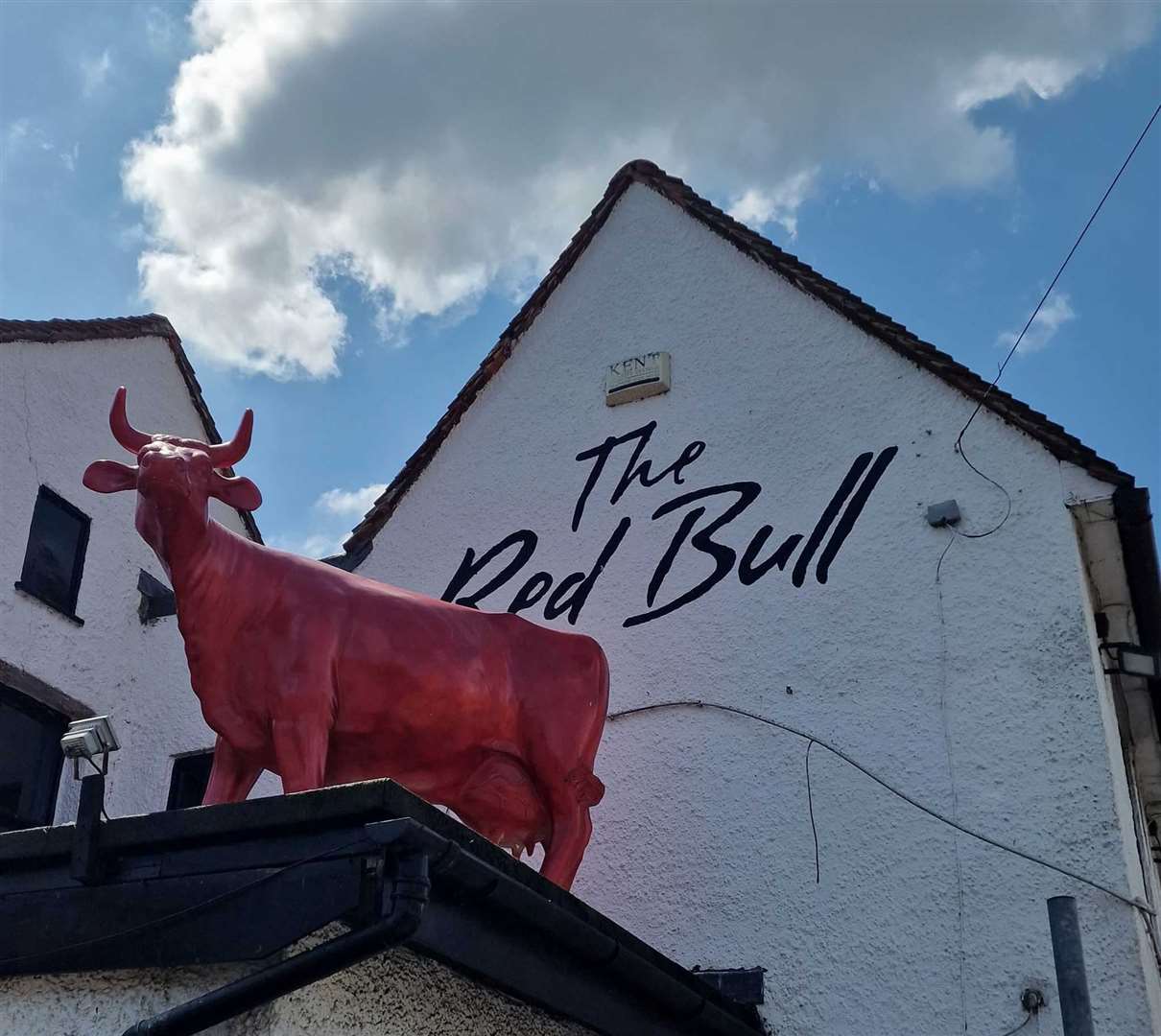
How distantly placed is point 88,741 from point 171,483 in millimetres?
1591

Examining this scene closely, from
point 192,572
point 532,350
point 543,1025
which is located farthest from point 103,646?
point 543,1025

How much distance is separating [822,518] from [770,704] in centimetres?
122

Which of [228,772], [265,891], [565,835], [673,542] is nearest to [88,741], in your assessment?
[265,891]

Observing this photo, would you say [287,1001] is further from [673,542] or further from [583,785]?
[673,542]

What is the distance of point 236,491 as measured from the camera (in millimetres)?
6367

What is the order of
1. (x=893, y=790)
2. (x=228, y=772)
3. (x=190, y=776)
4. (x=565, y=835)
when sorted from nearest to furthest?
(x=228, y=772)
(x=565, y=835)
(x=893, y=790)
(x=190, y=776)

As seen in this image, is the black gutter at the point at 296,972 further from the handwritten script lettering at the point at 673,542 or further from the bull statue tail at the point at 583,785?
the handwritten script lettering at the point at 673,542

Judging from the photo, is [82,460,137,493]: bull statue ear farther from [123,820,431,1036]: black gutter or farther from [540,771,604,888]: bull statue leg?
[123,820,431,1036]: black gutter

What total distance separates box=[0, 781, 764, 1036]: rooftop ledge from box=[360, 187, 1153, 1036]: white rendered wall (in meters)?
2.49

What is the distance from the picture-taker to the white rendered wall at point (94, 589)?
11.3 m

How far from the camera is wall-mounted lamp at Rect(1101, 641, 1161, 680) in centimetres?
799

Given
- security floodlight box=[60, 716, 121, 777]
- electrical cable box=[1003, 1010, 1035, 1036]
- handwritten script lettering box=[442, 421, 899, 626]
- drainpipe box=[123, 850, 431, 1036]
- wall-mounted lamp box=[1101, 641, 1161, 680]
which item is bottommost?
drainpipe box=[123, 850, 431, 1036]

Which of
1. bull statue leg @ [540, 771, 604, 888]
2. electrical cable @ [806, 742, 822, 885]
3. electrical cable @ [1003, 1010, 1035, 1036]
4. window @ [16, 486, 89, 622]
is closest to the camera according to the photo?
electrical cable @ [1003, 1010, 1035, 1036]

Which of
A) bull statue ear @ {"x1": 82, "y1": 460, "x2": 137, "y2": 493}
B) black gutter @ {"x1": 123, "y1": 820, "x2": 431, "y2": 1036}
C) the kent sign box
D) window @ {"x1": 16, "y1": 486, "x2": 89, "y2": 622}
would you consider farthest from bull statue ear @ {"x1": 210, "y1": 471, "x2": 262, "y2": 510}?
window @ {"x1": 16, "y1": 486, "x2": 89, "y2": 622}
